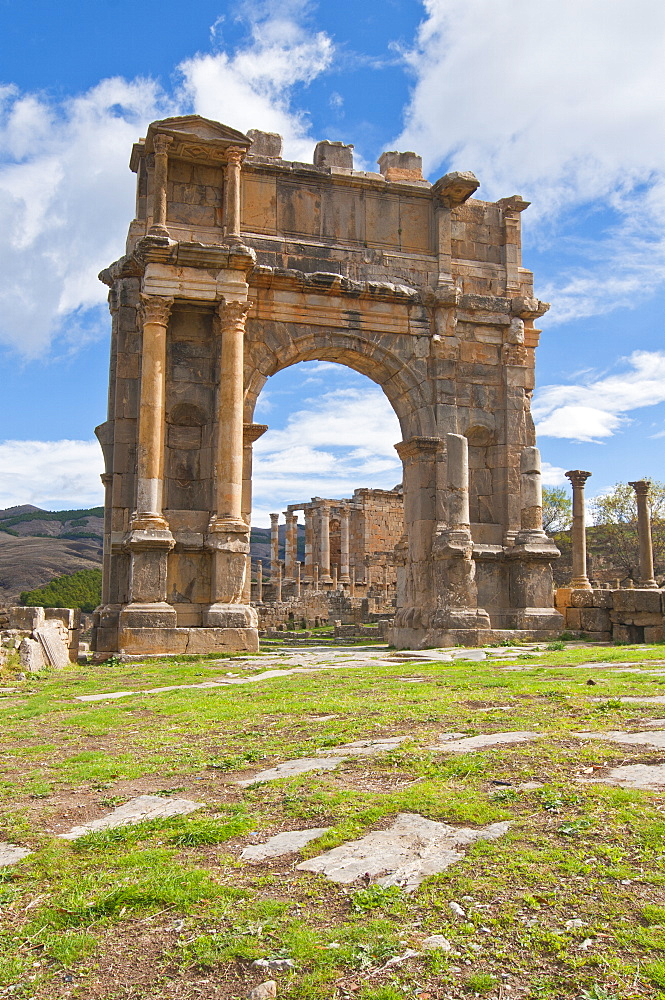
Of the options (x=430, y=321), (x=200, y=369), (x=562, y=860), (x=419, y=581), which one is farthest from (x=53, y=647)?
(x=562, y=860)

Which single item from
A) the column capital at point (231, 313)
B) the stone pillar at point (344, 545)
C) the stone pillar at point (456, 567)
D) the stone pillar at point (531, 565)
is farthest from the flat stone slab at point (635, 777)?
the stone pillar at point (344, 545)

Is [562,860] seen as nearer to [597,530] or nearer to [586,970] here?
[586,970]

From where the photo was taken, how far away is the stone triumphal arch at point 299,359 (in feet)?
42.8

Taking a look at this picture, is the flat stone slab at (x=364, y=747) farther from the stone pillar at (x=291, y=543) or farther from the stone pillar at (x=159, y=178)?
the stone pillar at (x=291, y=543)

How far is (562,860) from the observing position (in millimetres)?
2869

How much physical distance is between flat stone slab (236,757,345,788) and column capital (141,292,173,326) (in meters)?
9.92

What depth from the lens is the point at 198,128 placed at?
13.6m

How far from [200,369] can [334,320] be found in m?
2.50

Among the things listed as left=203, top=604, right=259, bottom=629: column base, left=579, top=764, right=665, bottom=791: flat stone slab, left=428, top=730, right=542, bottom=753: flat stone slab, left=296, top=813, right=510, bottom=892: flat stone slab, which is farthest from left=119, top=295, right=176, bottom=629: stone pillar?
left=296, top=813, right=510, bottom=892: flat stone slab

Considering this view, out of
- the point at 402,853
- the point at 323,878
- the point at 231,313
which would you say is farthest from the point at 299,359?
the point at 323,878

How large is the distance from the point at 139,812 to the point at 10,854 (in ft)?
1.99

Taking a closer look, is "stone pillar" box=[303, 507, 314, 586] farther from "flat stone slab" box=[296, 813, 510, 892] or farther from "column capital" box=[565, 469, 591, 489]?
"flat stone slab" box=[296, 813, 510, 892]

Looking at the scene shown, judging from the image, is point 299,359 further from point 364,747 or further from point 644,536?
point 644,536

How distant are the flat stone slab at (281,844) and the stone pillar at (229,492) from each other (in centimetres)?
938
